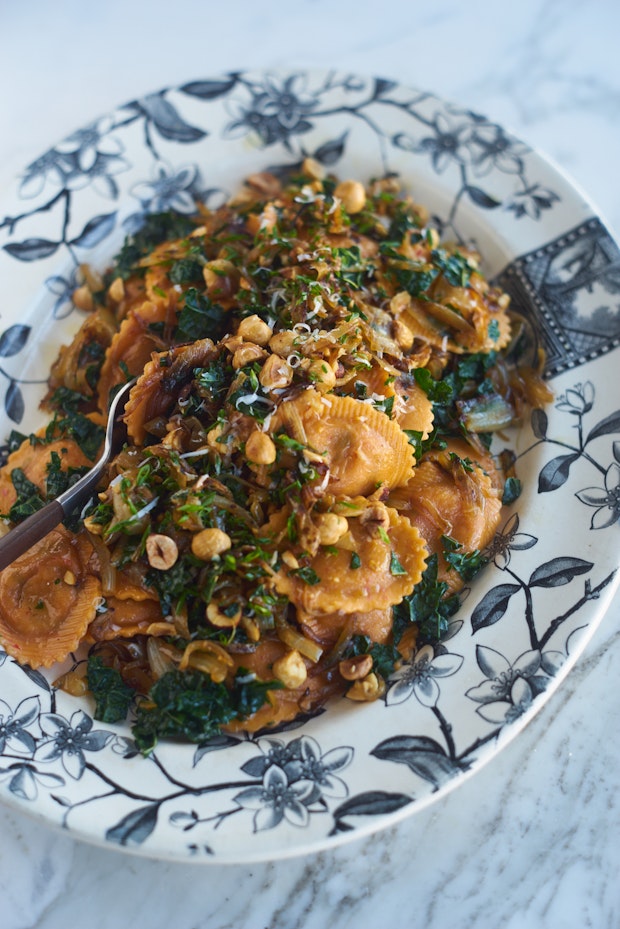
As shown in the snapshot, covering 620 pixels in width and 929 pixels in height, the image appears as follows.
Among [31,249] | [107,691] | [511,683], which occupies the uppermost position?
[31,249]

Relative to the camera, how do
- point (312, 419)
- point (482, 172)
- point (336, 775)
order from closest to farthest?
point (336, 775) < point (312, 419) < point (482, 172)

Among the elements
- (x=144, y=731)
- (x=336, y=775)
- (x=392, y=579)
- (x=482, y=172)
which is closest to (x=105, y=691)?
(x=144, y=731)

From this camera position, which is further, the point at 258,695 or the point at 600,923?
the point at 600,923

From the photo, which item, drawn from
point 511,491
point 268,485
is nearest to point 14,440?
point 268,485

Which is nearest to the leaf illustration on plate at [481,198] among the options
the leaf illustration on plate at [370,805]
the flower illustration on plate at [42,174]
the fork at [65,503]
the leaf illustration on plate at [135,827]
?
the fork at [65,503]

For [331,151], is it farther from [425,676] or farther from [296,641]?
[425,676]

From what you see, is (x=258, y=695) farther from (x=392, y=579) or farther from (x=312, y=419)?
(x=312, y=419)
